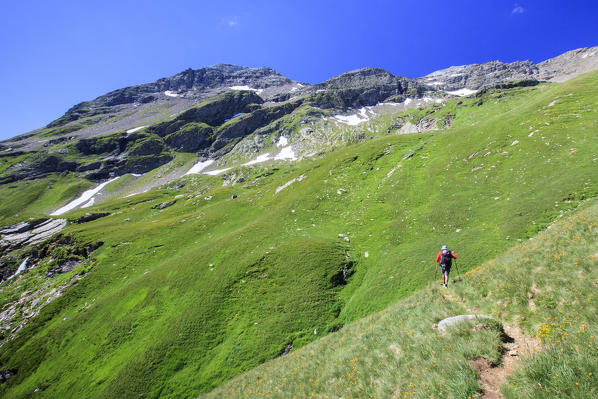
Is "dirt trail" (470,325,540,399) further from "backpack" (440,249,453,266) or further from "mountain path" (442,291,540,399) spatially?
"backpack" (440,249,453,266)

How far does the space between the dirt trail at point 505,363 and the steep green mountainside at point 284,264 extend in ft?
42.4

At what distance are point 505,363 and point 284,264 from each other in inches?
916

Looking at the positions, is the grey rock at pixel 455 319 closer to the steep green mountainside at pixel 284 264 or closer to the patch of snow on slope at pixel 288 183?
the steep green mountainside at pixel 284 264

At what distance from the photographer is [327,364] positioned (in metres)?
11.8

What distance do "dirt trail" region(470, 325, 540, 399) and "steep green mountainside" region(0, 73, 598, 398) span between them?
509 inches

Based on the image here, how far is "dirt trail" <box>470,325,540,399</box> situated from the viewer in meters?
6.25

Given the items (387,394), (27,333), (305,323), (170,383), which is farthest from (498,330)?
(27,333)

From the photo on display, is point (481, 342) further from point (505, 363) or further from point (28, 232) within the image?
point (28, 232)

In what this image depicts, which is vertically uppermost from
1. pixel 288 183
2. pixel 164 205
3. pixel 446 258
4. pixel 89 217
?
pixel 288 183

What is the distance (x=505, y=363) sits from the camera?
698 centimetres

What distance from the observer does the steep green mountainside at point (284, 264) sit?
21.2 metres

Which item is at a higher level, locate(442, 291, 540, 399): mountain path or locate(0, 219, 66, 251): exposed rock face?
locate(0, 219, 66, 251): exposed rock face

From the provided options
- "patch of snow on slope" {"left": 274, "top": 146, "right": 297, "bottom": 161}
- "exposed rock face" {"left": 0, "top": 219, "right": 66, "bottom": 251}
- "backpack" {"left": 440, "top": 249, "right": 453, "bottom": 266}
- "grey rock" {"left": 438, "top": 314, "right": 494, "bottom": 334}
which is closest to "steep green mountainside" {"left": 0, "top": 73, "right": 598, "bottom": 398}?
"backpack" {"left": 440, "top": 249, "right": 453, "bottom": 266}

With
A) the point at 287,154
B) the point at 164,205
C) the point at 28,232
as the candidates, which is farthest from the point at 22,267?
the point at 287,154
